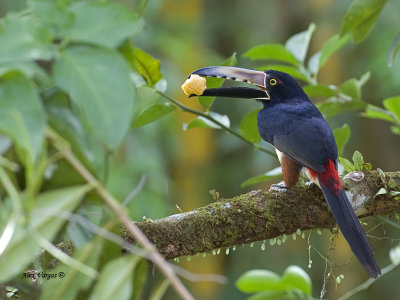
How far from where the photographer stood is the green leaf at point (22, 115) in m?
0.92

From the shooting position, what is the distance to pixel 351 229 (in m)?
2.39

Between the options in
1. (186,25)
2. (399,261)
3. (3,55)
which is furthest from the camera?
(186,25)

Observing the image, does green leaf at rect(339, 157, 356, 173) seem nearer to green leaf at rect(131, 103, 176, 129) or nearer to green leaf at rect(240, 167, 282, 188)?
green leaf at rect(240, 167, 282, 188)

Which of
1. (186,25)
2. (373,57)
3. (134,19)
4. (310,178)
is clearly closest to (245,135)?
(310,178)

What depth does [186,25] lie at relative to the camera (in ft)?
24.6

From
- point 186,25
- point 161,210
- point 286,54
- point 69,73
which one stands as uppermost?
point 69,73

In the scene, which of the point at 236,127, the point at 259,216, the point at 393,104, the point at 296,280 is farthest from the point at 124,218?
the point at 236,127

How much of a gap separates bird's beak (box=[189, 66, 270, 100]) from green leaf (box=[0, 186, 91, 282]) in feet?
6.07

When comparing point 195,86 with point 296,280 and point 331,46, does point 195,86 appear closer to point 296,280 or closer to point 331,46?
point 331,46

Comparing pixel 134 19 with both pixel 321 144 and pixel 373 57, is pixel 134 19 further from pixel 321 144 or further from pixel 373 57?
pixel 373 57

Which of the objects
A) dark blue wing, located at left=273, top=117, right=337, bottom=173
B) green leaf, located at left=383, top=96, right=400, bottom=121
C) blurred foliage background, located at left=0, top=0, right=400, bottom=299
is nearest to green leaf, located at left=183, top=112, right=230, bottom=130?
dark blue wing, located at left=273, top=117, right=337, bottom=173

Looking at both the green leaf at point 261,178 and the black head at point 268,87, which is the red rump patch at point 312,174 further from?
the black head at point 268,87

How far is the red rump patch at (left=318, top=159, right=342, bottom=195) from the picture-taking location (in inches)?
98.3

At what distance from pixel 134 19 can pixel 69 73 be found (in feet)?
0.50
